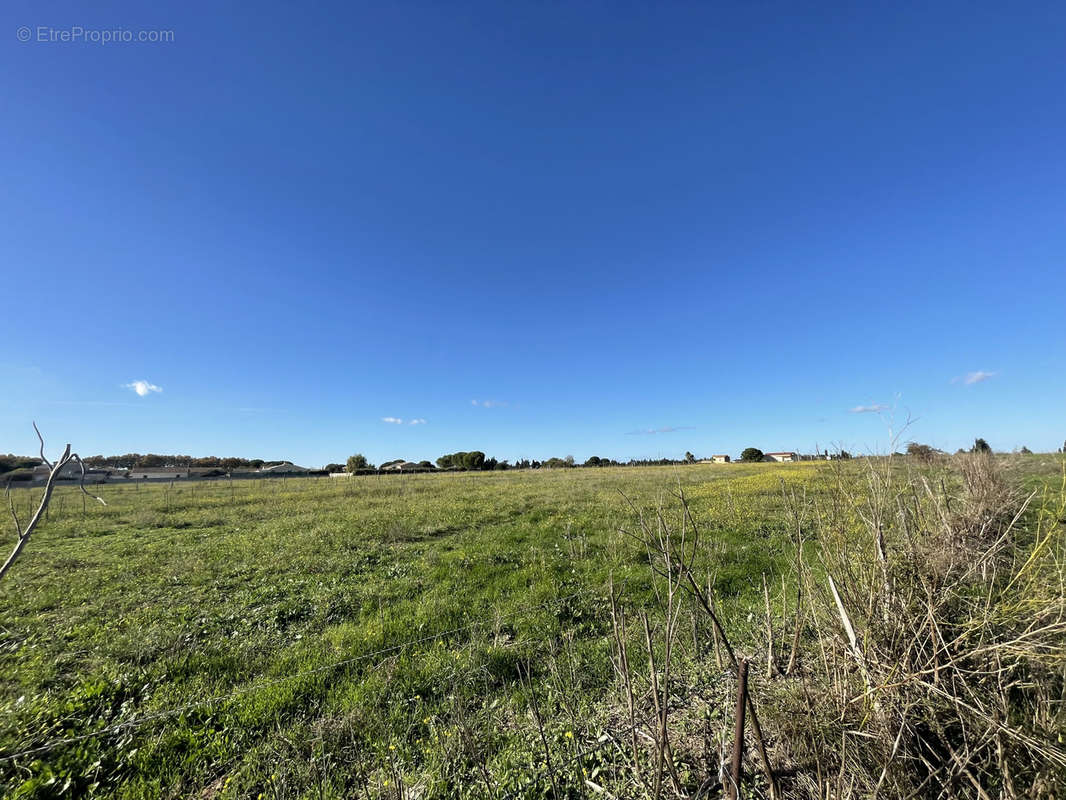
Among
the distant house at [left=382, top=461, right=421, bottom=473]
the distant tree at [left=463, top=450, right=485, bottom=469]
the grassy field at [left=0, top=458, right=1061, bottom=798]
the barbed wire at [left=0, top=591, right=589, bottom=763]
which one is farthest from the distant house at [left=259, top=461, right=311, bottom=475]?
the barbed wire at [left=0, top=591, right=589, bottom=763]

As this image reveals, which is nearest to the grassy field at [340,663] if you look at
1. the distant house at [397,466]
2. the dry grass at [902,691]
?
the dry grass at [902,691]

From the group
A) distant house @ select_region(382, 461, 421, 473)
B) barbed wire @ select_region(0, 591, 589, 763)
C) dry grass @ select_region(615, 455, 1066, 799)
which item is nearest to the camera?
dry grass @ select_region(615, 455, 1066, 799)

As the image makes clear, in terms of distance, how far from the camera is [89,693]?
16.5 feet

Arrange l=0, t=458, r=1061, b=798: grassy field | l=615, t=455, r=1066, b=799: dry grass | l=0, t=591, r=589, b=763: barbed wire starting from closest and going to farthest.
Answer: l=615, t=455, r=1066, b=799: dry grass, l=0, t=458, r=1061, b=798: grassy field, l=0, t=591, r=589, b=763: barbed wire

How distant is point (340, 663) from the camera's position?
5137 mm

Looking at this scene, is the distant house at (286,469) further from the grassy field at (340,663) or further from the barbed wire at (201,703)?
the barbed wire at (201,703)

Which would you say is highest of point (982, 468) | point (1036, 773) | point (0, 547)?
point (982, 468)

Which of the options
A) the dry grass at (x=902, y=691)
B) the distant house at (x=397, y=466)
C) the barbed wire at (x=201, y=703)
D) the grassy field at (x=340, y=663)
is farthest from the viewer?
the distant house at (x=397, y=466)

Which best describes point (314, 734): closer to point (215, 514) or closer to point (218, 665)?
point (218, 665)

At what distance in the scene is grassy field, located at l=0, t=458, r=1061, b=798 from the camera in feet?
12.3

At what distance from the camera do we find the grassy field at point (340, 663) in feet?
12.3

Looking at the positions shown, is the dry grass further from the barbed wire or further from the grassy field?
the barbed wire

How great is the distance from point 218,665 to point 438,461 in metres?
97.7

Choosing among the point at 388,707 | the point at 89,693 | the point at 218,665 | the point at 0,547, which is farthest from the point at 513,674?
the point at 0,547
